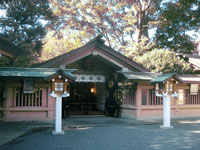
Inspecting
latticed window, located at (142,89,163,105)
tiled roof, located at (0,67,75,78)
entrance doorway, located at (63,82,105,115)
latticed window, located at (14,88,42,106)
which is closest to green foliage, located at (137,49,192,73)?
entrance doorway, located at (63,82,105,115)

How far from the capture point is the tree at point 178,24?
60.8ft

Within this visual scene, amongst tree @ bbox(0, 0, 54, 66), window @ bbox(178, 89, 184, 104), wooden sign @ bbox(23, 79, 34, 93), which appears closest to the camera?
wooden sign @ bbox(23, 79, 34, 93)

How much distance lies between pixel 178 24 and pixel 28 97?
1441 centimetres

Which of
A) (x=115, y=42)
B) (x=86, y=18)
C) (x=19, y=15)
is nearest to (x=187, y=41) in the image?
(x=115, y=42)

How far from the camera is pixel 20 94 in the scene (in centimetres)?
1354

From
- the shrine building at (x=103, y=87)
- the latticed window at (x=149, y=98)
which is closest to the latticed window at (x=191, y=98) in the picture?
the shrine building at (x=103, y=87)

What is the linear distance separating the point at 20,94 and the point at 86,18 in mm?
17179

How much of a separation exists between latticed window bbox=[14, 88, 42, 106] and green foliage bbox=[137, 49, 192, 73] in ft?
33.3

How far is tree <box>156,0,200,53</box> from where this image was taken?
1854 centimetres

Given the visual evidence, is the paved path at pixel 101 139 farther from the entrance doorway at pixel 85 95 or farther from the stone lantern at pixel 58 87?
the entrance doorway at pixel 85 95

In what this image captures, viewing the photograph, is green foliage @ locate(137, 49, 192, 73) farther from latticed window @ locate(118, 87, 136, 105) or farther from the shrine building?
latticed window @ locate(118, 87, 136, 105)

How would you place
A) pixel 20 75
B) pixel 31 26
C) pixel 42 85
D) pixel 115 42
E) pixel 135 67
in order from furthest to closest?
pixel 115 42 → pixel 31 26 → pixel 135 67 → pixel 42 85 → pixel 20 75

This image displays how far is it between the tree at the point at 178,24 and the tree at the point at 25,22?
11.9m

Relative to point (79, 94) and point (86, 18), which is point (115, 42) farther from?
point (79, 94)
